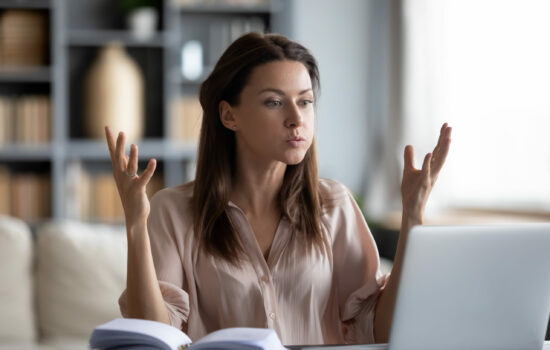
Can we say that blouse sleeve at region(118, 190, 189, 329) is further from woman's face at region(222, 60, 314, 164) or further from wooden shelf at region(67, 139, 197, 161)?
wooden shelf at region(67, 139, 197, 161)

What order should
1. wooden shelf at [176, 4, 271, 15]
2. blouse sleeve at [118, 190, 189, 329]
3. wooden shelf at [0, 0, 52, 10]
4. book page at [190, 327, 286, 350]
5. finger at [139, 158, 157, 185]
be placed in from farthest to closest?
1. wooden shelf at [176, 4, 271, 15]
2. wooden shelf at [0, 0, 52, 10]
3. blouse sleeve at [118, 190, 189, 329]
4. finger at [139, 158, 157, 185]
5. book page at [190, 327, 286, 350]

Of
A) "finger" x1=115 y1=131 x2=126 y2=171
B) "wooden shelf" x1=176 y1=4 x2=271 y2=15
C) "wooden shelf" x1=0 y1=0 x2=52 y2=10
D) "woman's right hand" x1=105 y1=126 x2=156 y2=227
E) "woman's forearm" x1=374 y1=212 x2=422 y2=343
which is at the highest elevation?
"wooden shelf" x1=176 y1=4 x2=271 y2=15

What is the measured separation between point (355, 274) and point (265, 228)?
0.21 metres

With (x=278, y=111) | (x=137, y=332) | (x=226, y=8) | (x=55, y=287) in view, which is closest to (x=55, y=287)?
(x=55, y=287)

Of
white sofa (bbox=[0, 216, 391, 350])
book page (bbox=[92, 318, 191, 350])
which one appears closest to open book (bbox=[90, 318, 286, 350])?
book page (bbox=[92, 318, 191, 350])

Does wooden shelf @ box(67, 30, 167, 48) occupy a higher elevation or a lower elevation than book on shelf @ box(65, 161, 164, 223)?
higher

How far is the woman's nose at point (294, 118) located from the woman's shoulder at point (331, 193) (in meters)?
0.27

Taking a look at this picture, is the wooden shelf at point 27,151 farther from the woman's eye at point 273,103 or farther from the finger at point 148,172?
the finger at point 148,172

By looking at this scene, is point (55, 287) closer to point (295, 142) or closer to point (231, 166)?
point (231, 166)

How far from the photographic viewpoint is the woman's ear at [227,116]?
1455mm

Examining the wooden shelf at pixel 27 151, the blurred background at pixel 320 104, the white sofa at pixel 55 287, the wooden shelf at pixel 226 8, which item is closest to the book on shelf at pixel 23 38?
Result: the blurred background at pixel 320 104

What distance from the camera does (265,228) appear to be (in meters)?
1.50

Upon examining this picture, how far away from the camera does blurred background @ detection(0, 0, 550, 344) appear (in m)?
3.46

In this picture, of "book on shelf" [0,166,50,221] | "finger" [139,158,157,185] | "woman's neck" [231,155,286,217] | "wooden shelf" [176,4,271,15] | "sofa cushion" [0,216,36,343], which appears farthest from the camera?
"wooden shelf" [176,4,271,15]
